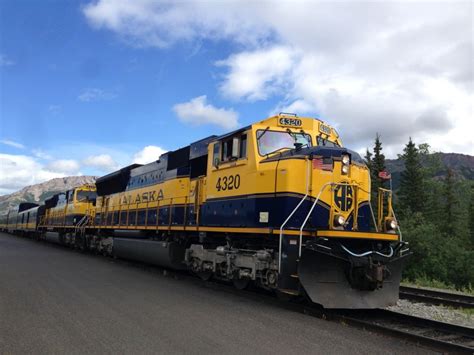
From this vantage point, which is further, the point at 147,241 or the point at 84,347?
the point at 147,241

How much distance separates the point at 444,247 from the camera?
3334cm

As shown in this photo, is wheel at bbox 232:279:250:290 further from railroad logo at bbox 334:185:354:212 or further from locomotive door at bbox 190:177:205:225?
railroad logo at bbox 334:185:354:212

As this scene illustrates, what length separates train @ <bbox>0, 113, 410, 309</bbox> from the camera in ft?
25.3

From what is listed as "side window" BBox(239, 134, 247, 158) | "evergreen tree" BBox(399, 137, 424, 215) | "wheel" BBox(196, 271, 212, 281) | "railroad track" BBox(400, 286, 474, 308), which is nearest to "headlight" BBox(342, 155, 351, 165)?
"side window" BBox(239, 134, 247, 158)


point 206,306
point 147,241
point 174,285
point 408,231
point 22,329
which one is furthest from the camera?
point 408,231

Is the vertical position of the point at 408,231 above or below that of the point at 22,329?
above

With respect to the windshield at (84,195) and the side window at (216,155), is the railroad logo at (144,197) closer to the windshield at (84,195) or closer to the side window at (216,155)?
the side window at (216,155)

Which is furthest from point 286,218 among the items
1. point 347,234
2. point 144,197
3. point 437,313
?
point 144,197

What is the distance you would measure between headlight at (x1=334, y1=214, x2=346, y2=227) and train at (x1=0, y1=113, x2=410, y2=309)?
0.7 inches

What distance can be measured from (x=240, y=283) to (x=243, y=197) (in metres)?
2.14

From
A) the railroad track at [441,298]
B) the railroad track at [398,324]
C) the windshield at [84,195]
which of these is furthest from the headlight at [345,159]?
the windshield at [84,195]

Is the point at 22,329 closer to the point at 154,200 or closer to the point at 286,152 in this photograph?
the point at 286,152

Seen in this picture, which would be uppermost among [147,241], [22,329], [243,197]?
[243,197]

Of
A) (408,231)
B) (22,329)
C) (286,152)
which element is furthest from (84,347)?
(408,231)
